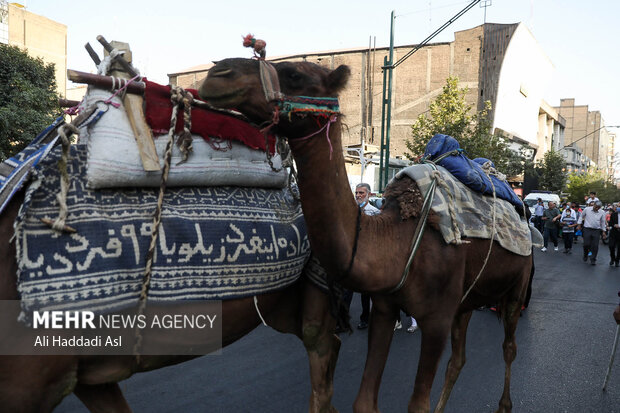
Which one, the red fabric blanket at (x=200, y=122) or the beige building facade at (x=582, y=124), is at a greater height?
the beige building facade at (x=582, y=124)

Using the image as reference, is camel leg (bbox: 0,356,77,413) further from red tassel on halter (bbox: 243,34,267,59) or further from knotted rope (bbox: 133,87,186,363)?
red tassel on halter (bbox: 243,34,267,59)

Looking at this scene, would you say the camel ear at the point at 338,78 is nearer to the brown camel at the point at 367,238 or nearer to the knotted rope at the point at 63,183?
the brown camel at the point at 367,238

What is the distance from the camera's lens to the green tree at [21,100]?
14802 millimetres

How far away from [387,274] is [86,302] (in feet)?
4.90

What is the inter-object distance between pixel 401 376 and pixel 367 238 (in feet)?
10.1

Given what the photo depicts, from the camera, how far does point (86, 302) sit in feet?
6.21

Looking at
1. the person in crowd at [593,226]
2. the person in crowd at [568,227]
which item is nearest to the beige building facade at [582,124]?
the person in crowd at [568,227]

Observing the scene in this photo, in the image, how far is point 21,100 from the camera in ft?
51.5

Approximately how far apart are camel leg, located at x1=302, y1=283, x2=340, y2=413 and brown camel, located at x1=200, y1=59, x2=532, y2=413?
0.73ft

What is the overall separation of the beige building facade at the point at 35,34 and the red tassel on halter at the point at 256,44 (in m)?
30.6

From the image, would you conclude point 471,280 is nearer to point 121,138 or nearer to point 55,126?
point 121,138

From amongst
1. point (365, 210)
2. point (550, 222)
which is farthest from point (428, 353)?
point (550, 222)

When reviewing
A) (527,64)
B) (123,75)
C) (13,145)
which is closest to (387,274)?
(123,75)

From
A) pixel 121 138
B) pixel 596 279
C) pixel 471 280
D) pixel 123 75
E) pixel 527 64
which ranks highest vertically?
pixel 527 64
